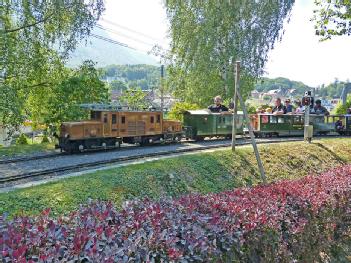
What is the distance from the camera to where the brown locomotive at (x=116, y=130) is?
52.1 feet

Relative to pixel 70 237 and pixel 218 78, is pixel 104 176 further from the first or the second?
pixel 218 78

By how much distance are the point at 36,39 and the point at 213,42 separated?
1601 centimetres

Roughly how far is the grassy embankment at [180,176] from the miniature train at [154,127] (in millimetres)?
4622

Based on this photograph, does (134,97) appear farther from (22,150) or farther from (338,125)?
(22,150)

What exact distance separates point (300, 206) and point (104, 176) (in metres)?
5.75

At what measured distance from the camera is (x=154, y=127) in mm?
19797

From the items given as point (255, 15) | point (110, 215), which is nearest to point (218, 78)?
point (255, 15)

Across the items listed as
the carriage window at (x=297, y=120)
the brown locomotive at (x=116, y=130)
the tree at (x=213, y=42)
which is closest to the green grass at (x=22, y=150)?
the brown locomotive at (x=116, y=130)

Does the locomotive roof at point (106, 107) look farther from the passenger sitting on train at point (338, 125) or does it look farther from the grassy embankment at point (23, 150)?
the passenger sitting on train at point (338, 125)

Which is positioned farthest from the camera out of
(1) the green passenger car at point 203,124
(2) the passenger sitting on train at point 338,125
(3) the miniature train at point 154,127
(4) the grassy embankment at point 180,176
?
(2) the passenger sitting on train at point 338,125

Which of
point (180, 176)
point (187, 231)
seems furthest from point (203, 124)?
point (187, 231)

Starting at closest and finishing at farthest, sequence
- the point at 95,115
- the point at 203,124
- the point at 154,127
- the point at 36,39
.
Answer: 1. the point at 95,115
2. the point at 36,39
3. the point at 154,127
4. the point at 203,124

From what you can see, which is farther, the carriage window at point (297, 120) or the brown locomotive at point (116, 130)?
the carriage window at point (297, 120)

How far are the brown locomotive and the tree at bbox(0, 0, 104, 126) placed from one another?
2.60 m
